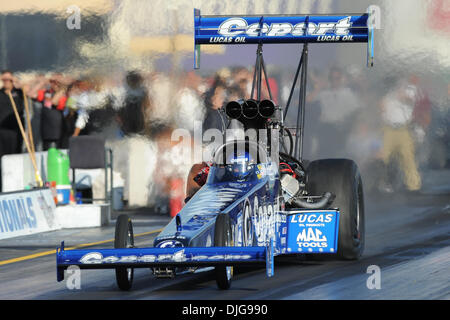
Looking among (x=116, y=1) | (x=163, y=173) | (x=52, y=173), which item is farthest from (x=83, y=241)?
(x=116, y=1)

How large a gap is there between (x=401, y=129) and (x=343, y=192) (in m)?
8.41

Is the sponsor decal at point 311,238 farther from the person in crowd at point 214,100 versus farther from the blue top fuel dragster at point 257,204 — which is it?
the person in crowd at point 214,100

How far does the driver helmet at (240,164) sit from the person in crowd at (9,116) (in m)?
9.64

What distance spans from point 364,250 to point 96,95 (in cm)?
834

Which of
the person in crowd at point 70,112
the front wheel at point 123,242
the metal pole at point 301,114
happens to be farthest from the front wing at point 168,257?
the person in crowd at point 70,112

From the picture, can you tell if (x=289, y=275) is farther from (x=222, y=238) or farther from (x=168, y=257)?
(x=168, y=257)

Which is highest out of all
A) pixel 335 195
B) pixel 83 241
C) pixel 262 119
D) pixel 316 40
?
pixel 316 40

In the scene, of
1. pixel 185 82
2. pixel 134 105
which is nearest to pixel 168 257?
pixel 185 82

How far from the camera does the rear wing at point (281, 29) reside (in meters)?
12.2

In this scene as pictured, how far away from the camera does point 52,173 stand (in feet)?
57.8

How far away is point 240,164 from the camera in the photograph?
10.3 meters

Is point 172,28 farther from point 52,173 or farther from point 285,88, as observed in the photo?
point 52,173

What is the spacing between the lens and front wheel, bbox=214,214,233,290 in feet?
27.9

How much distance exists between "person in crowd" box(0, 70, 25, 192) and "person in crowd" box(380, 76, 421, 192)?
6.88 metres
